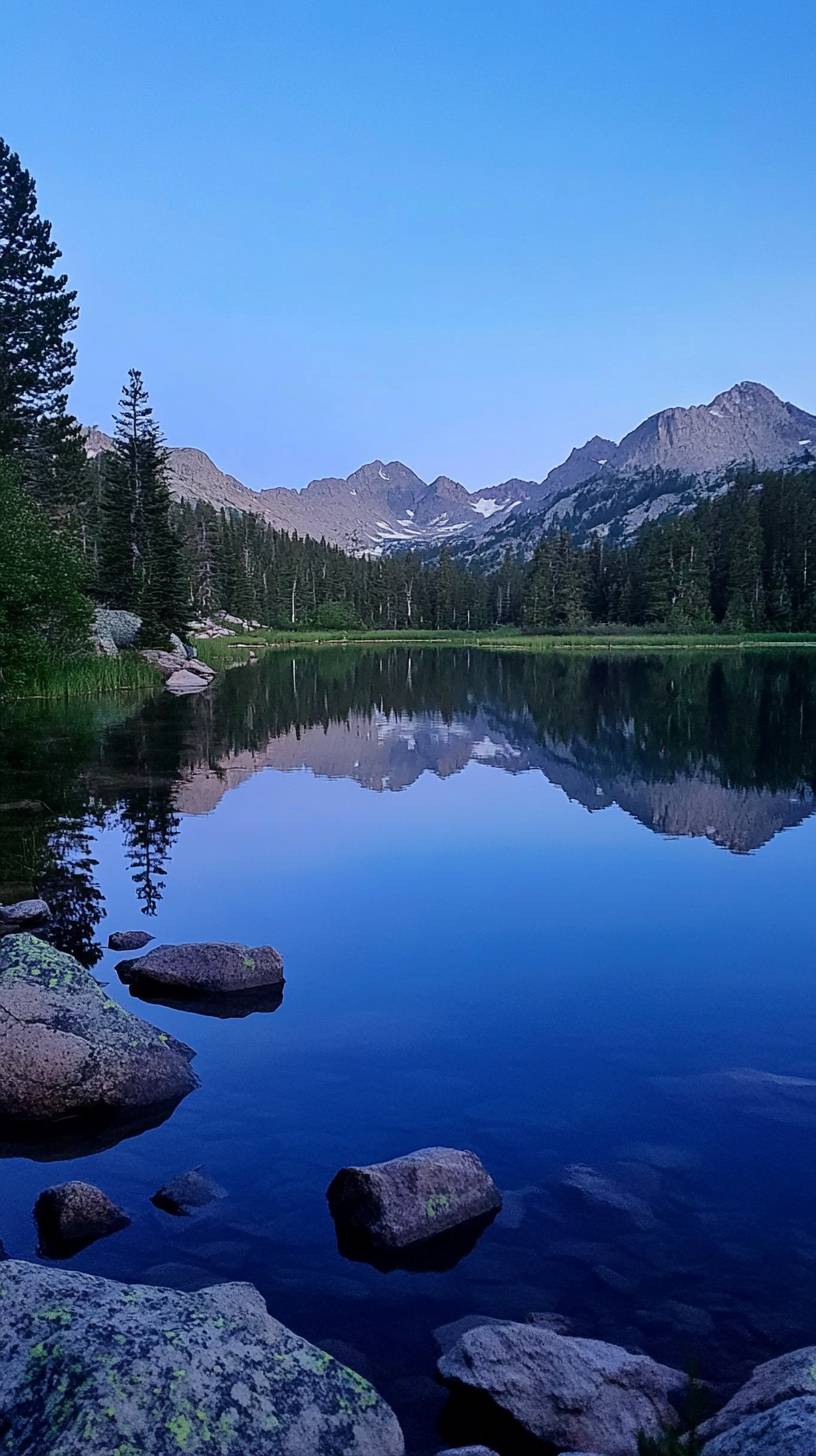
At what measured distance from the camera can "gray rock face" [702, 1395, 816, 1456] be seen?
3.90 m

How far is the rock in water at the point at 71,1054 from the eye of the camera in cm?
880

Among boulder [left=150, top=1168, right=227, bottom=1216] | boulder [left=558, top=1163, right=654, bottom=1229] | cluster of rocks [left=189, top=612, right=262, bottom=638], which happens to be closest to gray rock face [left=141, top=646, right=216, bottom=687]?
cluster of rocks [left=189, top=612, right=262, bottom=638]

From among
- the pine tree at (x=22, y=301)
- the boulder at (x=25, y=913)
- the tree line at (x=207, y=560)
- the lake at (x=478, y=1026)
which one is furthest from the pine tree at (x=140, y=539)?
the boulder at (x=25, y=913)

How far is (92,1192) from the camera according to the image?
719cm

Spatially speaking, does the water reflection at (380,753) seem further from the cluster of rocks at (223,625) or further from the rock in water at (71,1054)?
the cluster of rocks at (223,625)

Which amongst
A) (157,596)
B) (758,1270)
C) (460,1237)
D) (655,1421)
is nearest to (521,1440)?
(655,1421)

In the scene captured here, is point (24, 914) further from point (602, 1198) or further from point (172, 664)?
point (172, 664)

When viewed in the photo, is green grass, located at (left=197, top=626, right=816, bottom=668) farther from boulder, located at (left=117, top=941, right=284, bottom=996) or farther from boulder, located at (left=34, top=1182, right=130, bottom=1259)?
boulder, located at (left=34, top=1182, right=130, bottom=1259)

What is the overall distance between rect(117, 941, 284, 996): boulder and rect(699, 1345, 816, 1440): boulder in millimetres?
7791

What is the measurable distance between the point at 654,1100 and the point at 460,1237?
9.51 ft

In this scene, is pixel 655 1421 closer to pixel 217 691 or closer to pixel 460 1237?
pixel 460 1237

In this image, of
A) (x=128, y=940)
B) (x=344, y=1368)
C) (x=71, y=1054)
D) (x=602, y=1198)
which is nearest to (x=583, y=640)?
(x=128, y=940)

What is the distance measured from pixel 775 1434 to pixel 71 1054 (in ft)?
22.0

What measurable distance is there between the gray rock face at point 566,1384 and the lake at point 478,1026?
336 millimetres
